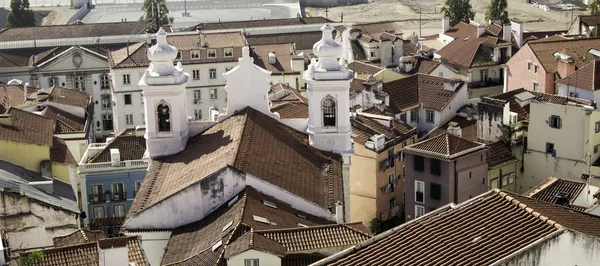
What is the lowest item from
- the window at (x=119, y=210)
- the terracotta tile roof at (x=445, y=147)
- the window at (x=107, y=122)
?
the window at (x=107, y=122)

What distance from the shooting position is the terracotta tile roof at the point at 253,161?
149ft

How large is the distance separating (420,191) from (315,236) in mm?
24622

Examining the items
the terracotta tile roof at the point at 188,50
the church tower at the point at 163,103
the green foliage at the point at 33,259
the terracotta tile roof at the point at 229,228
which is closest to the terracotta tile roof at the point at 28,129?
the church tower at the point at 163,103

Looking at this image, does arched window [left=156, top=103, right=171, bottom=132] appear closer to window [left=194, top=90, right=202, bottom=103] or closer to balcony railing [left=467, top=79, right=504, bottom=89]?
window [left=194, top=90, right=202, bottom=103]

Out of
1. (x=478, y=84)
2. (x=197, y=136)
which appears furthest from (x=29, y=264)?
(x=478, y=84)

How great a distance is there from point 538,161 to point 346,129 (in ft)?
60.3

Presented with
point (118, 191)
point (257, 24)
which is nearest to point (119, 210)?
point (118, 191)

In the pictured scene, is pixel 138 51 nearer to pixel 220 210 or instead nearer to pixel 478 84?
pixel 478 84

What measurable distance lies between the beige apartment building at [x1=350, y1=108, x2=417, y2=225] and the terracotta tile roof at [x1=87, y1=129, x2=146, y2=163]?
12182 millimetres

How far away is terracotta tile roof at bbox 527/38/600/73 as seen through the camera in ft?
269

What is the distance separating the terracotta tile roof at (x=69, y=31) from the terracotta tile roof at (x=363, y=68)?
2446cm

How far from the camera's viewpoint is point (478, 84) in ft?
304

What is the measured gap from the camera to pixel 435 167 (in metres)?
62.5

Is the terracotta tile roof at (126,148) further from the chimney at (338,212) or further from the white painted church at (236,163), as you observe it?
the chimney at (338,212)
